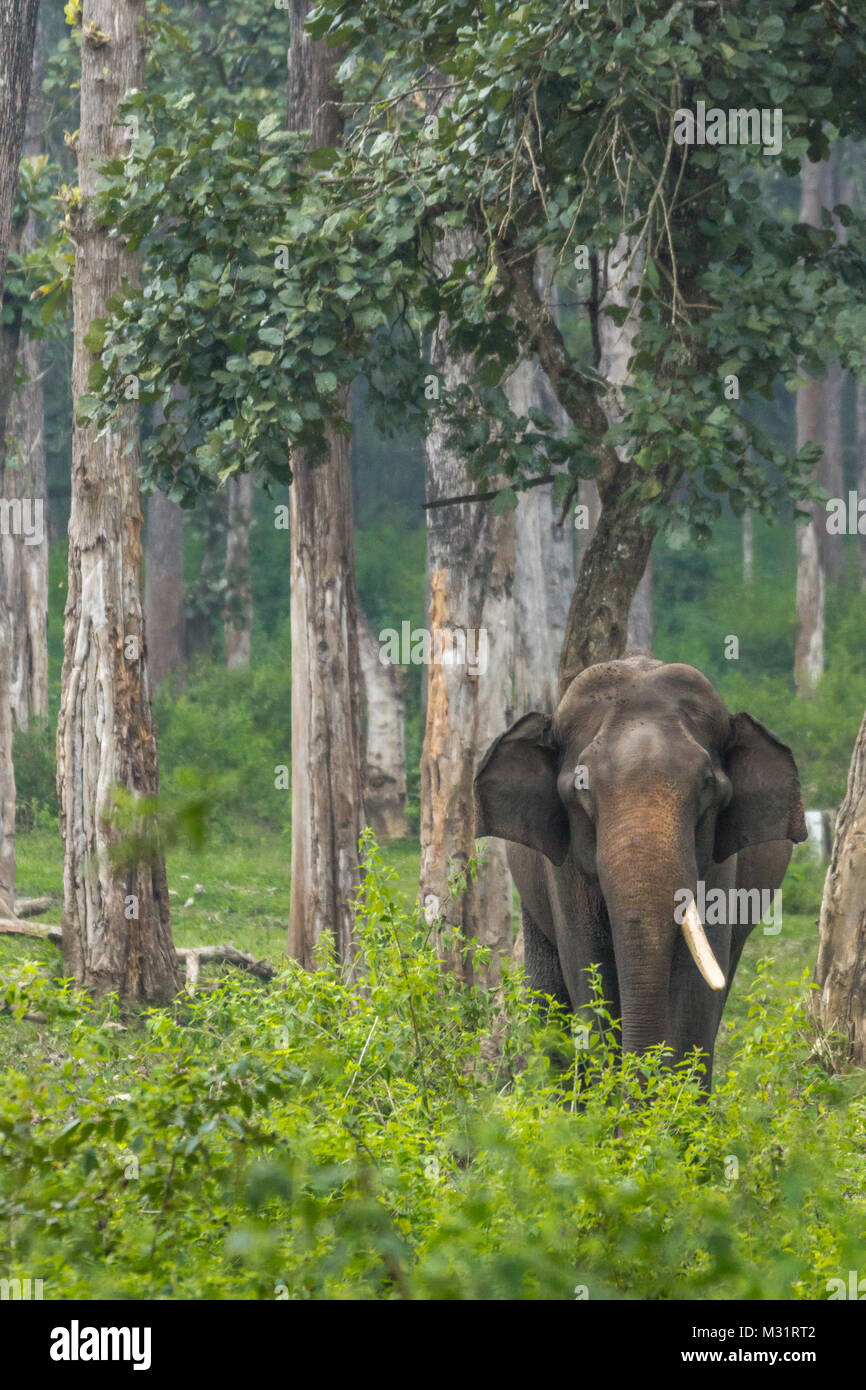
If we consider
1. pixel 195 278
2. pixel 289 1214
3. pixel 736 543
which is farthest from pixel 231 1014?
pixel 736 543

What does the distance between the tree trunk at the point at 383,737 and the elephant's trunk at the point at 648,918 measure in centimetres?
1349

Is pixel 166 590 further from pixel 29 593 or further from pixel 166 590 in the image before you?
pixel 29 593

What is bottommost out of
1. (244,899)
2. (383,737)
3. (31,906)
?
(244,899)

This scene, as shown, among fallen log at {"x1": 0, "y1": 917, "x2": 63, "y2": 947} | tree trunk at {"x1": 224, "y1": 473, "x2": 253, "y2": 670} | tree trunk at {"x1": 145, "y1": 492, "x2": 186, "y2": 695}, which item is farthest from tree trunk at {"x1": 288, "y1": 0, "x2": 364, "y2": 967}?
tree trunk at {"x1": 145, "y1": 492, "x2": 186, "y2": 695}

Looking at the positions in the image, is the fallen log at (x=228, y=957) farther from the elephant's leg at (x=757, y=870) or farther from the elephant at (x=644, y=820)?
the elephant at (x=644, y=820)

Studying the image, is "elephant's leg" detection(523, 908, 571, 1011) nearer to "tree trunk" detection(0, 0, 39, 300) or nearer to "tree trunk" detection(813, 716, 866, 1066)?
"tree trunk" detection(813, 716, 866, 1066)

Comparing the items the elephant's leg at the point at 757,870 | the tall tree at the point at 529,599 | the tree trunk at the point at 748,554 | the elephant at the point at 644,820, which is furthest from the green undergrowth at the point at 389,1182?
the tree trunk at the point at 748,554

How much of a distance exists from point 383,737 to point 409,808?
0.93 m

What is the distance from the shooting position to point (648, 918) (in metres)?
6.38

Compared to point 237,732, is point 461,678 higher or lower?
higher

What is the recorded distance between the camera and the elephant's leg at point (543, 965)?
332 inches

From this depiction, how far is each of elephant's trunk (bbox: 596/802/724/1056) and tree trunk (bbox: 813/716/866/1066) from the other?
355 centimetres

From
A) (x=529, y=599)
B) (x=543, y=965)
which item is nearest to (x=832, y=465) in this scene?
(x=529, y=599)

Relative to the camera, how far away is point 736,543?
32844 mm
